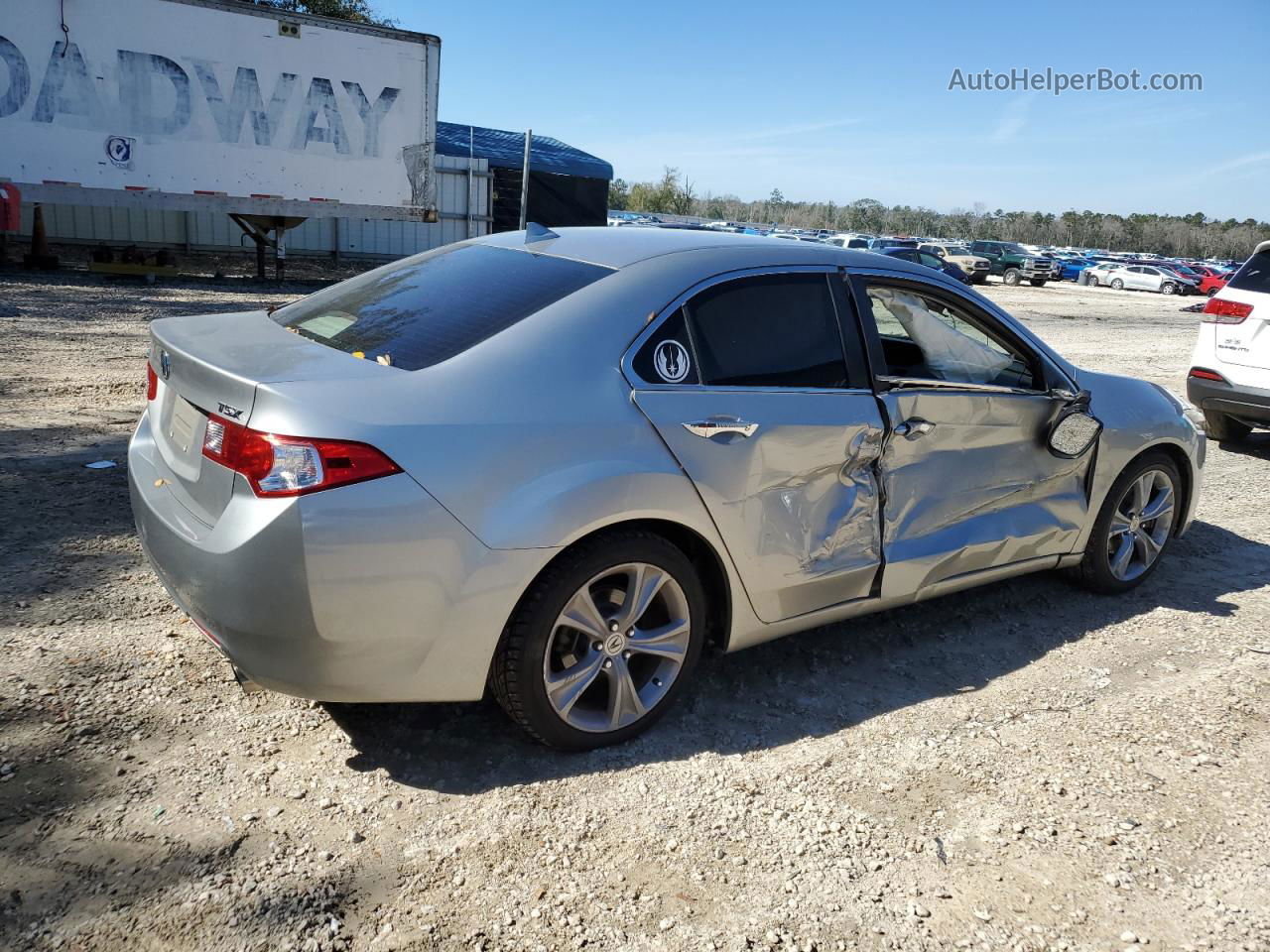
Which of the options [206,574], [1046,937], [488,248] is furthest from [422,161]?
[1046,937]

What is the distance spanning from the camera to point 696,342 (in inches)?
128

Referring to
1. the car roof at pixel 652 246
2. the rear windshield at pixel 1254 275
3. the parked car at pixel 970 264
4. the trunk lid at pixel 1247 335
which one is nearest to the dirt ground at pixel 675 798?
the car roof at pixel 652 246

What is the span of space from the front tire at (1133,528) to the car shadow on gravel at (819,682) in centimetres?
12

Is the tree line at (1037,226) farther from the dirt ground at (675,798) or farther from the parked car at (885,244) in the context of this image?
the dirt ground at (675,798)

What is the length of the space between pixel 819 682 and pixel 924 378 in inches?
50.4

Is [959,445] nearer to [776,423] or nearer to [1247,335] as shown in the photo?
[776,423]

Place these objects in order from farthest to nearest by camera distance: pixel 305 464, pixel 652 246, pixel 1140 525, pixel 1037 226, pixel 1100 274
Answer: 1. pixel 1037 226
2. pixel 1100 274
3. pixel 1140 525
4. pixel 652 246
5. pixel 305 464

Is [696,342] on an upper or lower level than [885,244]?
lower

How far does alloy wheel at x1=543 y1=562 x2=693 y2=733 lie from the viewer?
301 centimetres

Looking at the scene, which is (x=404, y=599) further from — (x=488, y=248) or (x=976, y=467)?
(x=976, y=467)

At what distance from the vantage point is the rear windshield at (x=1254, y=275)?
779 centimetres

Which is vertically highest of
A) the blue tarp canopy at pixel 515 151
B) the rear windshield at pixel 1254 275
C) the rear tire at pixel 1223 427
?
the blue tarp canopy at pixel 515 151

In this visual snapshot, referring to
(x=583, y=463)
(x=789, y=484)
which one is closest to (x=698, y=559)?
(x=789, y=484)

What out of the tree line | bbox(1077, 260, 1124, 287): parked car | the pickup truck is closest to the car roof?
the pickup truck
